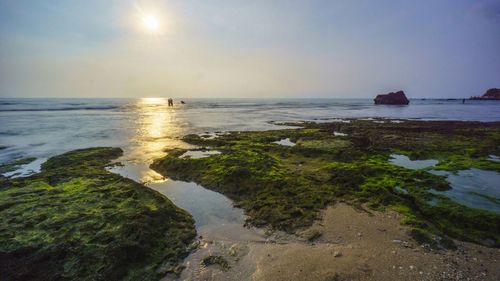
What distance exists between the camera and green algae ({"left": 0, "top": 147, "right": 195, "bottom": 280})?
6141mm

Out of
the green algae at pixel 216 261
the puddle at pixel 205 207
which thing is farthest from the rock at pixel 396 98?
the green algae at pixel 216 261

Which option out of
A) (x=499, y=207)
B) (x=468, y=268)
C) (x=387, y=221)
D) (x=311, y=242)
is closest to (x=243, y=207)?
(x=311, y=242)

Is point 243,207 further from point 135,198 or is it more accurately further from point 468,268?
point 468,268

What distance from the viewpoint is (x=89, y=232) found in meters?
7.34

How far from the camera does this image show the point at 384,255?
21.9 ft

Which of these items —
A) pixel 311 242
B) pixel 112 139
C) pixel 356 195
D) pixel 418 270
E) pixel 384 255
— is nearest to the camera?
pixel 418 270

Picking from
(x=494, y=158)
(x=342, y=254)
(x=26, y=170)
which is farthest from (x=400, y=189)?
(x=26, y=170)

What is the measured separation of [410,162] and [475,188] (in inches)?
Answer: 173

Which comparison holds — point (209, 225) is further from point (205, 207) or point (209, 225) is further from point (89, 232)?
point (89, 232)

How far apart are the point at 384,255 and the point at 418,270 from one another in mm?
784

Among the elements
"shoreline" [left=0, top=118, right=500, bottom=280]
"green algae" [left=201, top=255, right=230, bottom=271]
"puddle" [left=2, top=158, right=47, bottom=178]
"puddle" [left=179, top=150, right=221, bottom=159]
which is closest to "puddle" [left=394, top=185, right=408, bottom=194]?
"shoreline" [left=0, top=118, right=500, bottom=280]

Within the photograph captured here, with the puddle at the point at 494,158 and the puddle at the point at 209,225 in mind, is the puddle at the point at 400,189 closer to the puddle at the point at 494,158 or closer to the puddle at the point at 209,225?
the puddle at the point at 209,225

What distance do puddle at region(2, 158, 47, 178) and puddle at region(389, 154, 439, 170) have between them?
66.2ft

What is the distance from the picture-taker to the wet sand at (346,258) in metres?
6.00
